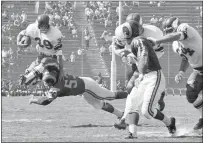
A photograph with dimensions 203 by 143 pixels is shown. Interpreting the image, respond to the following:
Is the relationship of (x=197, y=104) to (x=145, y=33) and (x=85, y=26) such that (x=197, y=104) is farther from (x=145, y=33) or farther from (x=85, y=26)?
(x=85, y=26)

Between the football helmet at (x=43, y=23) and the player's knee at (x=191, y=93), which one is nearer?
the player's knee at (x=191, y=93)

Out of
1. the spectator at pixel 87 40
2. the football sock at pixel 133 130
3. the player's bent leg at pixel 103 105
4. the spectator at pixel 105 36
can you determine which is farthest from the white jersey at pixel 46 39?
the spectator at pixel 87 40

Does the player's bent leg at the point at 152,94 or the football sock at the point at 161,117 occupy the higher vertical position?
the player's bent leg at the point at 152,94

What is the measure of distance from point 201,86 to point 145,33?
1477mm

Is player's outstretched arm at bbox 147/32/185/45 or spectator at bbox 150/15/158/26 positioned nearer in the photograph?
player's outstretched arm at bbox 147/32/185/45

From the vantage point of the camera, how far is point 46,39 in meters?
10.4

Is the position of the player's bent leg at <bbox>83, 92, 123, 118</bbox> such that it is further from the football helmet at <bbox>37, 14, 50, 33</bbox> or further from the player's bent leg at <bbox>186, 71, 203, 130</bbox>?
the player's bent leg at <bbox>186, 71, 203, 130</bbox>

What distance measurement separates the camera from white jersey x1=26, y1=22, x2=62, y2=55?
10.4m

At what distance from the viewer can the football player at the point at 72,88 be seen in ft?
32.6

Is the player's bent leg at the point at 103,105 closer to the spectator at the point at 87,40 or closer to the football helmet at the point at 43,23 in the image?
the football helmet at the point at 43,23

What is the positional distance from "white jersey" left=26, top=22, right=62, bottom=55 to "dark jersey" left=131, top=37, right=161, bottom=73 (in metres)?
3.11

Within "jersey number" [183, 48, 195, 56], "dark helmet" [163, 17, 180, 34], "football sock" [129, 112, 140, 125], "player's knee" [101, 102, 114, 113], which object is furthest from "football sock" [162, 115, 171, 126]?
"player's knee" [101, 102, 114, 113]

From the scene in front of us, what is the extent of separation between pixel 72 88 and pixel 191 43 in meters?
2.80

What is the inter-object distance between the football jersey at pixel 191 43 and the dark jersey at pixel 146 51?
470 millimetres
